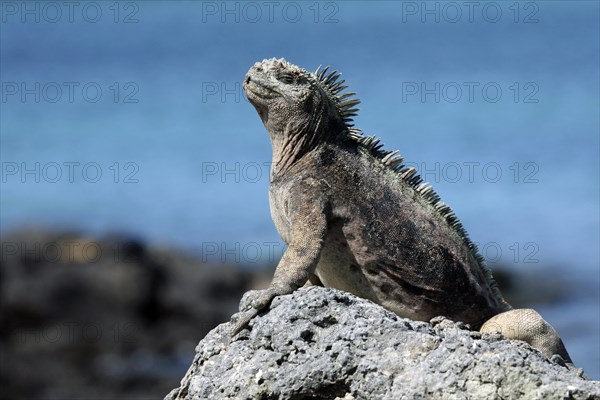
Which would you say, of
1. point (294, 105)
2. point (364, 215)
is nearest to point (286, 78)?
point (294, 105)

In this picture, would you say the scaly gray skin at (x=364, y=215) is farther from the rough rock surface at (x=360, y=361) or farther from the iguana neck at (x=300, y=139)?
the rough rock surface at (x=360, y=361)

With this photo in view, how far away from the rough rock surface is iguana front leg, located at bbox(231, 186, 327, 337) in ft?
0.20

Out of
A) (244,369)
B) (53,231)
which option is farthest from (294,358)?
(53,231)

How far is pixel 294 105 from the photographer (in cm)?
620

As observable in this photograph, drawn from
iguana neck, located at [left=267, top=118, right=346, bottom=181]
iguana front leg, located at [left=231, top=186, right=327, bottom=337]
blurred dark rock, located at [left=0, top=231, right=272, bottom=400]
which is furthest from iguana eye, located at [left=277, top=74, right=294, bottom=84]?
blurred dark rock, located at [left=0, top=231, right=272, bottom=400]

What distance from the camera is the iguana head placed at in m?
6.19

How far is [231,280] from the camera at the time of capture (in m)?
17.1

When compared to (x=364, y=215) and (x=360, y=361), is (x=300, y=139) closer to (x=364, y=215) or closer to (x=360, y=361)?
(x=364, y=215)

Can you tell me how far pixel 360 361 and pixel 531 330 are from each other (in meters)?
1.35

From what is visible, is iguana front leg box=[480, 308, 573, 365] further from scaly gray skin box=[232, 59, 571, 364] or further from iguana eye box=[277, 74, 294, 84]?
iguana eye box=[277, 74, 294, 84]

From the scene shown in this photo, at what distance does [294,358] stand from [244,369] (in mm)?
241

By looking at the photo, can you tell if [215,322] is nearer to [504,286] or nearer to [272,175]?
[504,286]

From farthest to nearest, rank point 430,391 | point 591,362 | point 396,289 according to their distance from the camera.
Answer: point 591,362 < point 396,289 < point 430,391

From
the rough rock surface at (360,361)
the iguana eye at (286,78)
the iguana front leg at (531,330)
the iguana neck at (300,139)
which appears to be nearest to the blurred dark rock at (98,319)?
the iguana neck at (300,139)
